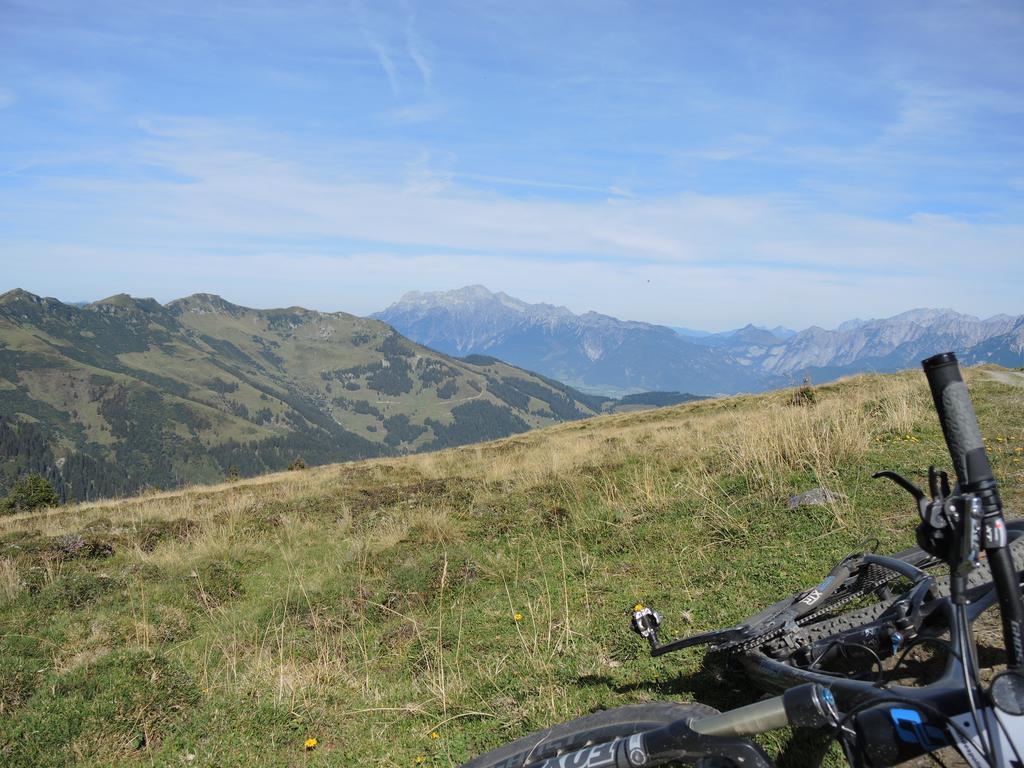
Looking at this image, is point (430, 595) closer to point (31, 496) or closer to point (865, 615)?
point (865, 615)

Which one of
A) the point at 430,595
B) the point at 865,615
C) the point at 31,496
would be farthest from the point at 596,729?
the point at 31,496

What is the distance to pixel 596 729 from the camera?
10.7 ft

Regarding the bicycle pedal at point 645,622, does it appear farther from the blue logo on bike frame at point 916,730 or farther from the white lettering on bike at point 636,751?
the blue logo on bike frame at point 916,730

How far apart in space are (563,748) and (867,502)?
20.3 ft

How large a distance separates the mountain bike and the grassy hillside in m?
1.39

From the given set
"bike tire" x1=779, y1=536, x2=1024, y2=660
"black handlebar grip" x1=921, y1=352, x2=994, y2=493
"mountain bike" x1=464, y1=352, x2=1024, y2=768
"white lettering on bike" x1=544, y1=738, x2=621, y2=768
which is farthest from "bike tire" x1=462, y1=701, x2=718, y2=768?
"black handlebar grip" x1=921, y1=352, x2=994, y2=493

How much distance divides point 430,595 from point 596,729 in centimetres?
544

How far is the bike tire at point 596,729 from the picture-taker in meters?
3.13

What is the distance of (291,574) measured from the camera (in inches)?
409

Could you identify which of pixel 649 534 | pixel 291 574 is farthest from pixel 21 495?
pixel 649 534

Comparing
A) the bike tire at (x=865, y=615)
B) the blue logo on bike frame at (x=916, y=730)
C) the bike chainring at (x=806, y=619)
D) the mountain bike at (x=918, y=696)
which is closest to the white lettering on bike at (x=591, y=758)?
the mountain bike at (x=918, y=696)

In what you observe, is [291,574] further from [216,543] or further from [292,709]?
[292,709]

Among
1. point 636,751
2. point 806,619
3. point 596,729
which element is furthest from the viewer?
point 806,619

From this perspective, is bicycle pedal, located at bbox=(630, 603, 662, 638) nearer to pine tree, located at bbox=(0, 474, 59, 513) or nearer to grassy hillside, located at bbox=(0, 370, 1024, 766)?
grassy hillside, located at bbox=(0, 370, 1024, 766)
